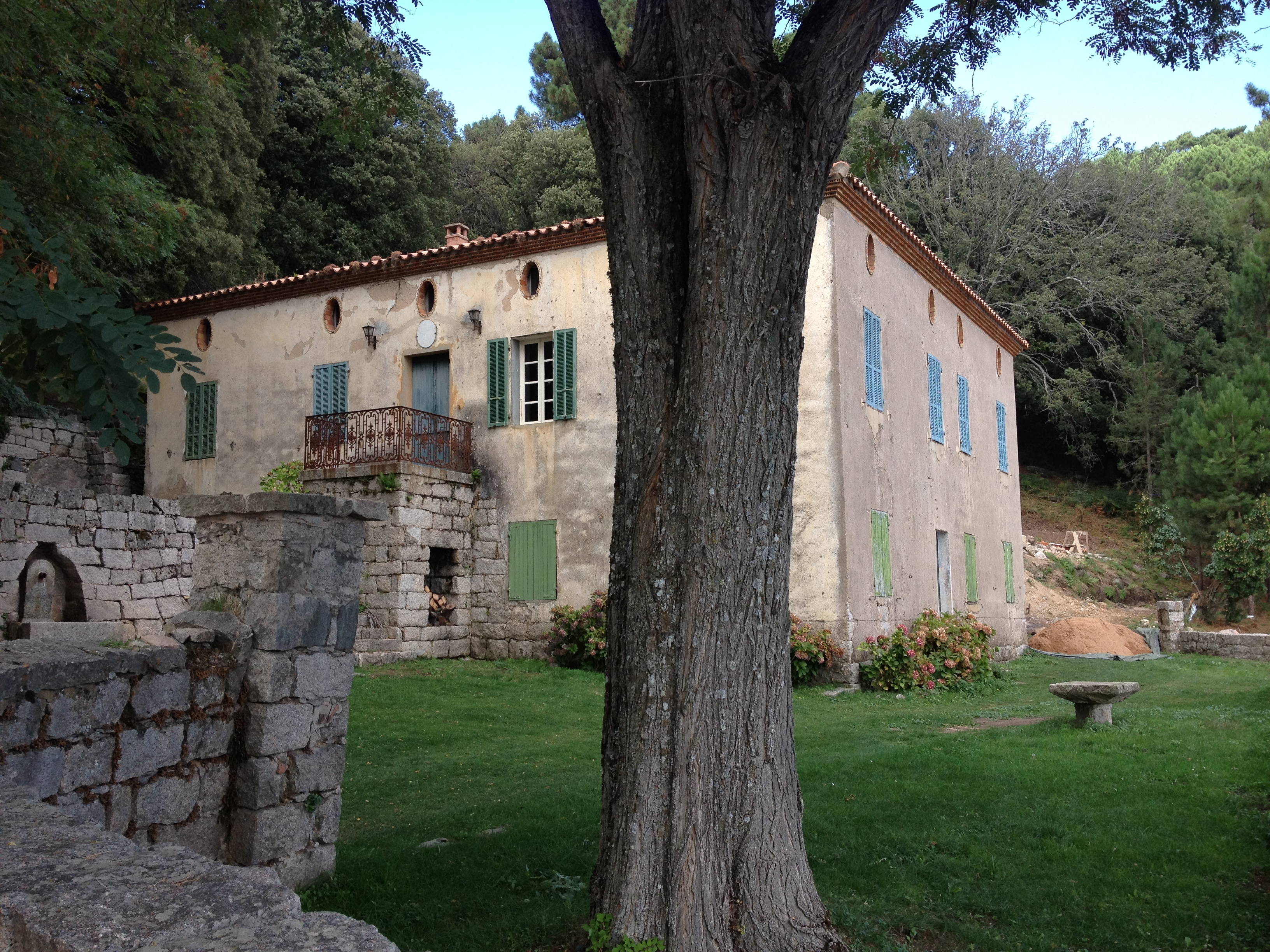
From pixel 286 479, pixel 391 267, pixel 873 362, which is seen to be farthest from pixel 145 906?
→ pixel 391 267

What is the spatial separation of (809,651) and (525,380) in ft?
19.5

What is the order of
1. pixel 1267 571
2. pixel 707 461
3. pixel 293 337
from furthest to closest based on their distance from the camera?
1. pixel 1267 571
2. pixel 293 337
3. pixel 707 461

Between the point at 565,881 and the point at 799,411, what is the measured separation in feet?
33.0

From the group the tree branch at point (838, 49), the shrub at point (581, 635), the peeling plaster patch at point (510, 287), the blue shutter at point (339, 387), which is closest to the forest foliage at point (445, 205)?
the tree branch at point (838, 49)

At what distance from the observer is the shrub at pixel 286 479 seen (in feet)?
51.5

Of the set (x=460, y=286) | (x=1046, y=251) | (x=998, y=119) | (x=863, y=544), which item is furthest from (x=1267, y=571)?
(x=460, y=286)

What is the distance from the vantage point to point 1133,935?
15.3ft

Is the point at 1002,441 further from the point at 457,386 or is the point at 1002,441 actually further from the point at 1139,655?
the point at 457,386

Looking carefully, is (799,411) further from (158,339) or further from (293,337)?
(158,339)

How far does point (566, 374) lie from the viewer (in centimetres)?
1526

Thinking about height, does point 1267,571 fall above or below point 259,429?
below

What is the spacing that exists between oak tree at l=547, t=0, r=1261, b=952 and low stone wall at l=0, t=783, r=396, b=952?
5.85ft

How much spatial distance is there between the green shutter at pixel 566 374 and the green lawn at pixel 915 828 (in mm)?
5430

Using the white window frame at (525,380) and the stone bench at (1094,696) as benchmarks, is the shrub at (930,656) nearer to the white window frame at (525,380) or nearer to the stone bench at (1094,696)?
the stone bench at (1094,696)
